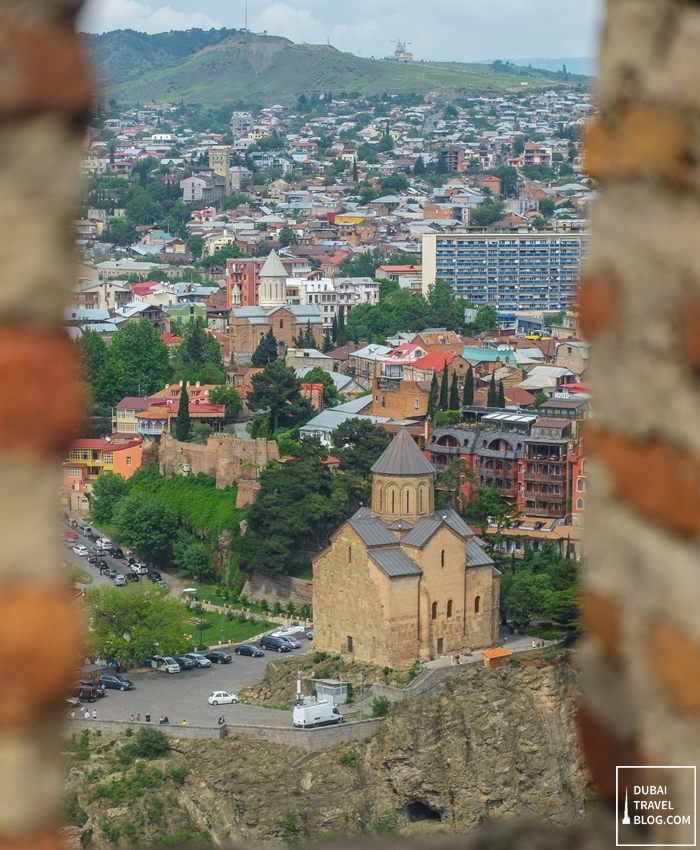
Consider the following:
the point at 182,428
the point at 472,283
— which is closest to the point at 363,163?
the point at 472,283

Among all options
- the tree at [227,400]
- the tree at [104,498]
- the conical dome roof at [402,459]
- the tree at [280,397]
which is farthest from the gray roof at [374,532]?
the tree at [227,400]

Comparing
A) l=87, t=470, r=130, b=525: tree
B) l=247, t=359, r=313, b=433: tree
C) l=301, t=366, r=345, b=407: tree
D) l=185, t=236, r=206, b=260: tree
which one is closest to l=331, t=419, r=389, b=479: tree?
l=247, t=359, r=313, b=433: tree

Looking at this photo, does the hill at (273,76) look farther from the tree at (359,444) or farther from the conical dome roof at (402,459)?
the conical dome roof at (402,459)

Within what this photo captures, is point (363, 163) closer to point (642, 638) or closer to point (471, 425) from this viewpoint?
point (471, 425)

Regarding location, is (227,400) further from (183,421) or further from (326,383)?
(183,421)

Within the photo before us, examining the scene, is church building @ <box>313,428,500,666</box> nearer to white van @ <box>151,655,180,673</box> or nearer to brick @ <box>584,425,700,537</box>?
white van @ <box>151,655,180,673</box>

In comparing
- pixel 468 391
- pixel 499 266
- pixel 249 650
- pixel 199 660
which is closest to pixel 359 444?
pixel 468 391
